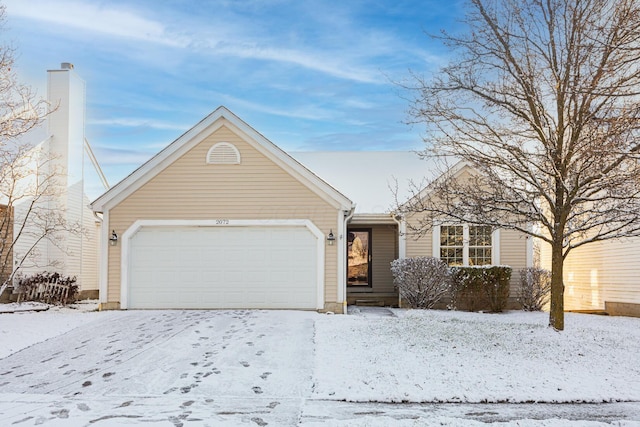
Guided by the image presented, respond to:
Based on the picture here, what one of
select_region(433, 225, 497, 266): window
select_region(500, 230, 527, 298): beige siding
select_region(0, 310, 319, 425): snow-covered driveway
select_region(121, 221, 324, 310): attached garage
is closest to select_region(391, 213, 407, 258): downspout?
select_region(433, 225, 497, 266): window

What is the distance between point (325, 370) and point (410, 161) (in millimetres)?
13952

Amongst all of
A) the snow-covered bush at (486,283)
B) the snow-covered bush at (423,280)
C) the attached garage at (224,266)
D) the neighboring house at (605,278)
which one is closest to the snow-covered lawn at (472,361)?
the attached garage at (224,266)

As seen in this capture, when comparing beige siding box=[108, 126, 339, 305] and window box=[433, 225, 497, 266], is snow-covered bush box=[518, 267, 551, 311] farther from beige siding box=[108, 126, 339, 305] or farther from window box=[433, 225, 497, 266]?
beige siding box=[108, 126, 339, 305]

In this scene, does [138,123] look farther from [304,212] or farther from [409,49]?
[409,49]

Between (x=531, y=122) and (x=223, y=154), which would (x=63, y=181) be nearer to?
(x=223, y=154)

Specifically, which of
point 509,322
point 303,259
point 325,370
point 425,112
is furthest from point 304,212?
point 325,370

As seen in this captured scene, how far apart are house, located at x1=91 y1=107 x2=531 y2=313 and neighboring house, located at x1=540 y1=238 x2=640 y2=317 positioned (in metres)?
8.08

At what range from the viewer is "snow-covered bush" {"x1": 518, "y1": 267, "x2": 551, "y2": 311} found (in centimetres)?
1752

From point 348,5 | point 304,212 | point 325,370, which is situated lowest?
point 325,370

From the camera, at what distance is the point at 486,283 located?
17297 millimetres

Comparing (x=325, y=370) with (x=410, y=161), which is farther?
(x=410, y=161)

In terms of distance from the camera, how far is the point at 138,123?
18.2 meters

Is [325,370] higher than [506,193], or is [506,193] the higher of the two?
[506,193]

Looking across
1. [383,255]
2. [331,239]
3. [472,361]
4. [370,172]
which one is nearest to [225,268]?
[331,239]
